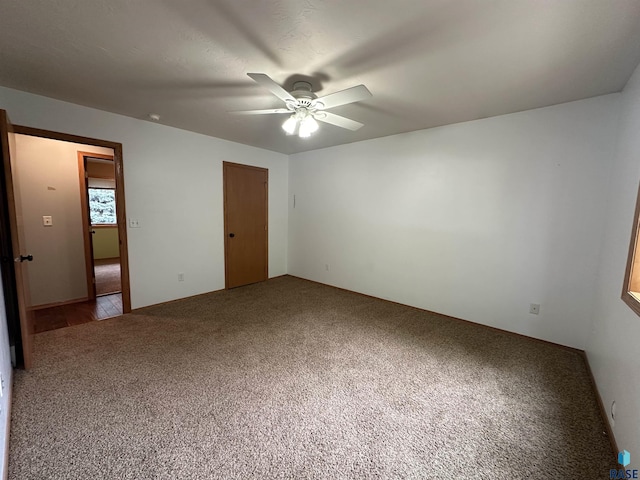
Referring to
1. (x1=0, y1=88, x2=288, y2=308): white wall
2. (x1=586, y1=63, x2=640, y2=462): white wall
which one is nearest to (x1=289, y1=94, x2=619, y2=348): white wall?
(x1=586, y1=63, x2=640, y2=462): white wall

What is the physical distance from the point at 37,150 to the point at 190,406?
395cm

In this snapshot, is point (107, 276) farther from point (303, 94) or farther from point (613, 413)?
point (613, 413)

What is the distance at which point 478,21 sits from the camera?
1461 mm

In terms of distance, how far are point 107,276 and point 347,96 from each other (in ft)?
18.5

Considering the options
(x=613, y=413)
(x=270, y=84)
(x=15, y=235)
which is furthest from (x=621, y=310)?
(x=15, y=235)

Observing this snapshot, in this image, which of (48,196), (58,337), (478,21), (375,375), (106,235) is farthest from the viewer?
(106,235)

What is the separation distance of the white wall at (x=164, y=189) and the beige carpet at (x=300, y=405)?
0.90 metres

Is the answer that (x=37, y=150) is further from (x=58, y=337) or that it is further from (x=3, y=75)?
(x=58, y=337)

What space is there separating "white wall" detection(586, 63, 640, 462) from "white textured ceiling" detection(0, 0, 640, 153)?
0.48 meters

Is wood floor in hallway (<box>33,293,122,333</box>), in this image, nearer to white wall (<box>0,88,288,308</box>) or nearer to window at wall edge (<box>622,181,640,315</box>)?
white wall (<box>0,88,288,308</box>)

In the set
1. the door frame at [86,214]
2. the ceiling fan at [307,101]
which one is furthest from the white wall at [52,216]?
the ceiling fan at [307,101]

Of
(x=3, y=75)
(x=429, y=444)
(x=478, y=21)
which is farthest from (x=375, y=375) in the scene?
(x=3, y=75)

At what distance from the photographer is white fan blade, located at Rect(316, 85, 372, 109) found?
1.72 m

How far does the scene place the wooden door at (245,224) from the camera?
4258 millimetres
